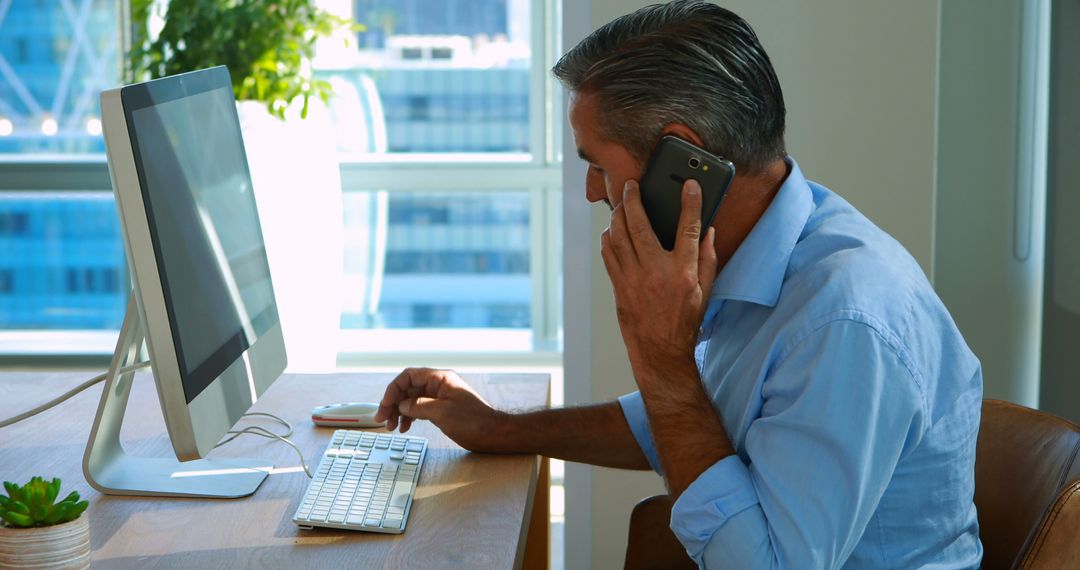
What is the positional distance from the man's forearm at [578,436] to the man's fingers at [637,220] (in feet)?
1.24

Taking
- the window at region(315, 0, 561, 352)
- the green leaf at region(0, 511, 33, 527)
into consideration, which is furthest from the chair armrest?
the window at region(315, 0, 561, 352)

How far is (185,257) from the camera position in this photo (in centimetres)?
125

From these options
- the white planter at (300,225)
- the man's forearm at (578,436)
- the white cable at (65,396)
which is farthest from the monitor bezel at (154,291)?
the white planter at (300,225)

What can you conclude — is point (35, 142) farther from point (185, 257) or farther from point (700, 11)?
point (700, 11)

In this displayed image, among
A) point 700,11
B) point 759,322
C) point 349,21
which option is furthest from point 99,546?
point 349,21

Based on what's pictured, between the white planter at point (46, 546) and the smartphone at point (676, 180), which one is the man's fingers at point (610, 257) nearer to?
the smartphone at point (676, 180)

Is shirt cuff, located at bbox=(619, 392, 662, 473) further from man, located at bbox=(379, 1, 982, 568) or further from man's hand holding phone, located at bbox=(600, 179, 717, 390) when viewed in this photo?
man's hand holding phone, located at bbox=(600, 179, 717, 390)

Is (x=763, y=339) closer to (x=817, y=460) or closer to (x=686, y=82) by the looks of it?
(x=817, y=460)

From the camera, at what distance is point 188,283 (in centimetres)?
125

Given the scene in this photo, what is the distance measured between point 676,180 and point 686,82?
0.10 m

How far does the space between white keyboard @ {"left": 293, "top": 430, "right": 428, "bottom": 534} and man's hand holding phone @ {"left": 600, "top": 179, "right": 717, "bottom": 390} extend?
31 centimetres

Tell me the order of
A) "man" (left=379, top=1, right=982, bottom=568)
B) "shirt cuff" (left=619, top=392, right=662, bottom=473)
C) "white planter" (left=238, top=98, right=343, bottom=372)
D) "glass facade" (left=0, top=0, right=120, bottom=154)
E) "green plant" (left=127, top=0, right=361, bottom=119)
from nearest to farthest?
1. "man" (left=379, top=1, right=982, bottom=568)
2. "shirt cuff" (left=619, top=392, right=662, bottom=473)
3. "white planter" (left=238, top=98, right=343, bottom=372)
4. "green plant" (left=127, top=0, right=361, bottom=119)
5. "glass facade" (left=0, top=0, right=120, bottom=154)

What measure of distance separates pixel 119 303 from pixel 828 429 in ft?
12.4

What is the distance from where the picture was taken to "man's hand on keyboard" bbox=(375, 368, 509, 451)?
A: 1.48 meters
